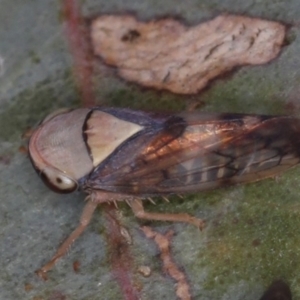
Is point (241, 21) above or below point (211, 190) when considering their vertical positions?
above

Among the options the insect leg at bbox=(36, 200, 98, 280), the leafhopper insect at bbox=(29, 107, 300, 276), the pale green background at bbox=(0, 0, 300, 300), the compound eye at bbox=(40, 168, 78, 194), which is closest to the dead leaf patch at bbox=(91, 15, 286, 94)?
the pale green background at bbox=(0, 0, 300, 300)

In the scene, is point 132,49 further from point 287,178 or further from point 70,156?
point 287,178

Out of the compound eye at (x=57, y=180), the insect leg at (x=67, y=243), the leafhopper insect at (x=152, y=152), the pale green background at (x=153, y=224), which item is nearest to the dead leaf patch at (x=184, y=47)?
the pale green background at (x=153, y=224)

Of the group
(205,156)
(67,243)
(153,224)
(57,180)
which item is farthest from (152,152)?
(67,243)

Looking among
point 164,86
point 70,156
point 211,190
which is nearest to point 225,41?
point 164,86

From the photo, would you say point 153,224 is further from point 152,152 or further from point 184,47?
point 184,47

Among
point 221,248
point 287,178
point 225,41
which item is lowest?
point 221,248

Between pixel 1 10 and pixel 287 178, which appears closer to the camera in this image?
pixel 1 10
